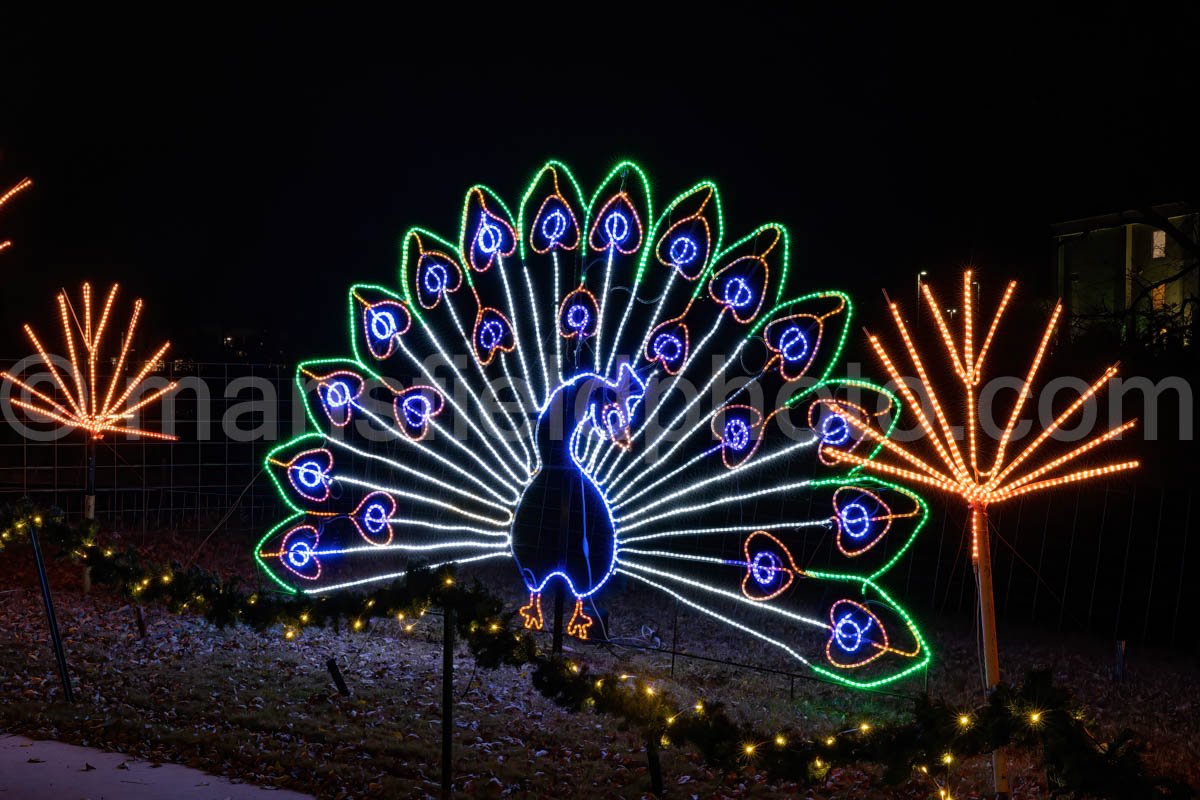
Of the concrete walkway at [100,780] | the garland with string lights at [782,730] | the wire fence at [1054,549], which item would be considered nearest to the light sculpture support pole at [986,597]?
the garland with string lights at [782,730]

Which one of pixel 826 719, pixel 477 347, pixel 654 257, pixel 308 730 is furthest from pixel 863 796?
pixel 477 347

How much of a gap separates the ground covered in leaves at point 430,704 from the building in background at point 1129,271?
340 centimetres

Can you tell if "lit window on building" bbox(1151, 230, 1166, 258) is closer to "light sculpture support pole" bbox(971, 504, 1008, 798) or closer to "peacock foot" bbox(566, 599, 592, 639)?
"peacock foot" bbox(566, 599, 592, 639)

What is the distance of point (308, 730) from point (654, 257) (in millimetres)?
4718

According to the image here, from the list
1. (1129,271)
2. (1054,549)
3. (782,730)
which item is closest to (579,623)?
(782,730)

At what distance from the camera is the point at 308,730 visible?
6875 millimetres

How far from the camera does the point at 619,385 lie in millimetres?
8930

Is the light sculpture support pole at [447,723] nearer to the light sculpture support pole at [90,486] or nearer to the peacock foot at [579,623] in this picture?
the peacock foot at [579,623]

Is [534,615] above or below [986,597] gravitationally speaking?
below

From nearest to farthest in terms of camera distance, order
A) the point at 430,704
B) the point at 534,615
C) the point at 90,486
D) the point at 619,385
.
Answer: the point at 430,704
the point at 619,385
the point at 534,615
the point at 90,486

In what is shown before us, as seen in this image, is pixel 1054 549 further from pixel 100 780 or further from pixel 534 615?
pixel 100 780

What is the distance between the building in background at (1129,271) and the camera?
35.0ft

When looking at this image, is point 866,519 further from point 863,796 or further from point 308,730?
point 308,730

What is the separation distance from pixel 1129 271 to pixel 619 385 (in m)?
8.67
